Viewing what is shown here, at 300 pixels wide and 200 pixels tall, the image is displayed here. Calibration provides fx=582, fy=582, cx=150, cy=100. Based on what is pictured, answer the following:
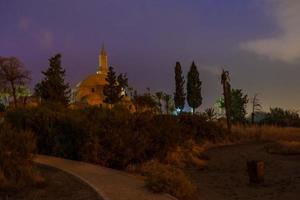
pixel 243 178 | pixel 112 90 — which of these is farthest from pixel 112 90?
pixel 243 178

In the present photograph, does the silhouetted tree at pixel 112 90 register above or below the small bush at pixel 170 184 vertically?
above

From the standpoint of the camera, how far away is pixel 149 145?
895 inches

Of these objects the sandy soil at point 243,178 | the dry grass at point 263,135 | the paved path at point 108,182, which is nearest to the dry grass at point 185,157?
the sandy soil at point 243,178

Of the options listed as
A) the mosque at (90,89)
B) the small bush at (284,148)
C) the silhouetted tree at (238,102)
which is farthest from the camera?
the mosque at (90,89)

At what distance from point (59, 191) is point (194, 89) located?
86920mm

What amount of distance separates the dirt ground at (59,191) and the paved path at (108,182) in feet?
0.63

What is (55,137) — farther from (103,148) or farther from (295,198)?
(295,198)

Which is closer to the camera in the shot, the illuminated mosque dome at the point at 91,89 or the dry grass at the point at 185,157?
the dry grass at the point at 185,157

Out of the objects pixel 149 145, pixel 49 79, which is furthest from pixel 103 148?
pixel 49 79

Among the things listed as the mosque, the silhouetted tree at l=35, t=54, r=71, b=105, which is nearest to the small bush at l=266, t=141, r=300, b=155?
the silhouetted tree at l=35, t=54, r=71, b=105

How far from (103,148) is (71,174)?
4.90 metres

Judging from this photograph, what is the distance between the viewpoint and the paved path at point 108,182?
12995 millimetres

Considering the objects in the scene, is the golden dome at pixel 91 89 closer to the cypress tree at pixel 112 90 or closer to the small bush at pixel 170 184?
the cypress tree at pixel 112 90

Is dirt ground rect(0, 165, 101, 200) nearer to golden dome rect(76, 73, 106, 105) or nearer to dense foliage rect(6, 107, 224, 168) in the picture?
dense foliage rect(6, 107, 224, 168)
